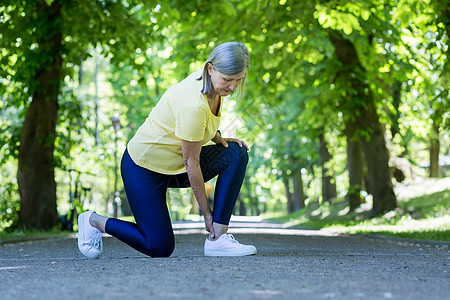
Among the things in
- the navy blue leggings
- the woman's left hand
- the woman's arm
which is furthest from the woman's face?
the navy blue leggings

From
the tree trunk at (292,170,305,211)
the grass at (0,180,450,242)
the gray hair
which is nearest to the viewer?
the gray hair

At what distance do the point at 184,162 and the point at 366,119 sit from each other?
38.2ft

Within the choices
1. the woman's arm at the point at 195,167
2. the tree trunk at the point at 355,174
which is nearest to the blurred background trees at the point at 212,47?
the tree trunk at the point at 355,174

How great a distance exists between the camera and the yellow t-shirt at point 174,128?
16.9 feet

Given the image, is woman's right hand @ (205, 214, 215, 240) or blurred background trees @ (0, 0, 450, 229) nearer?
woman's right hand @ (205, 214, 215, 240)

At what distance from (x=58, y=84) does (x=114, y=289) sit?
10.5 meters

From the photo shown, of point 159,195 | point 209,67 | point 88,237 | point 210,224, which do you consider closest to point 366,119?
point 210,224

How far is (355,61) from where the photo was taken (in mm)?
15078

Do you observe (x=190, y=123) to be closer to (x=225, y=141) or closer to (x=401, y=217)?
(x=225, y=141)

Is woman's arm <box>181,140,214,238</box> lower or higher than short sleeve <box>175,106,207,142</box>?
lower

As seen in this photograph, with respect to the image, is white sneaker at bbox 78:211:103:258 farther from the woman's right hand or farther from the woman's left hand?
the woman's left hand

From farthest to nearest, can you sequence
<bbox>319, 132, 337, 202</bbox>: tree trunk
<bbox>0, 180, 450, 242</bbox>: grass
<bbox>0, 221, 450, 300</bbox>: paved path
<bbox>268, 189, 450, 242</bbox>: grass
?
<bbox>319, 132, 337, 202</bbox>: tree trunk → <bbox>268, 189, 450, 242</bbox>: grass → <bbox>0, 180, 450, 242</bbox>: grass → <bbox>0, 221, 450, 300</bbox>: paved path

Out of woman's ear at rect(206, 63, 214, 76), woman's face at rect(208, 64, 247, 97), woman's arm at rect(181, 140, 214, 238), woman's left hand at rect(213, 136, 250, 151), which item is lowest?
woman's arm at rect(181, 140, 214, 238)

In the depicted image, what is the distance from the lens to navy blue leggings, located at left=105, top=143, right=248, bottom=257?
18.5 ft
